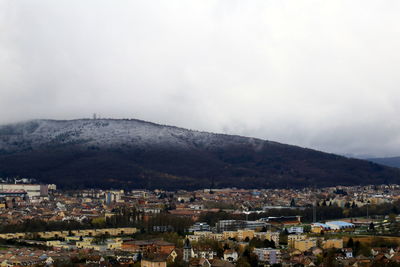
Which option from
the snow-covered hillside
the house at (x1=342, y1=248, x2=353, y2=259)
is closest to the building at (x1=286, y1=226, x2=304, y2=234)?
the house at (x1=342, y1=248, x2=353, y2=259)

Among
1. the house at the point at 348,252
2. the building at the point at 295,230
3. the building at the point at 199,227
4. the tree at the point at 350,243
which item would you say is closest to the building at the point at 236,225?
the building at the point at 199,227

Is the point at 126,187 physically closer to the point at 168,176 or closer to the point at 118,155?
the point at 168,176

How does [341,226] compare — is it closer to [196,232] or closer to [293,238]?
[293,238]

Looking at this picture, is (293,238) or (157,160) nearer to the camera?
(293,238)

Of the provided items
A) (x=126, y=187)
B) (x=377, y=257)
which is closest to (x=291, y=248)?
(x=377, y=257)

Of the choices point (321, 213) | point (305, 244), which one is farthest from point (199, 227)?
point (321, 213)

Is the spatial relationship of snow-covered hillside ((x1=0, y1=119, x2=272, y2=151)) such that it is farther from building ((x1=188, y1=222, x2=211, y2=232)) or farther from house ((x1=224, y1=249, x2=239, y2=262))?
house ((x1=224, y1=249, x2=239, y2=262))
